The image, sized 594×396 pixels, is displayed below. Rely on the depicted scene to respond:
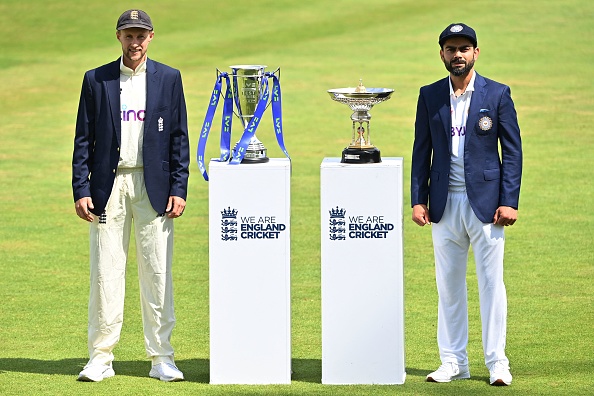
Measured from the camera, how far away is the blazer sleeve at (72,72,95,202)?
7641 millimetres

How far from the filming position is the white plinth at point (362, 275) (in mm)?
7457

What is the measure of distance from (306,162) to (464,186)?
925cm

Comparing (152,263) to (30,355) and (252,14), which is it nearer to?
(30,355)

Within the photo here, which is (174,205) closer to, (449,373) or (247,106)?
(247,106)

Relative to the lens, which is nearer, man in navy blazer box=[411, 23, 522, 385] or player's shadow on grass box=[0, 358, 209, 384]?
man in navy blazer box=[411, 23, 522, 385]

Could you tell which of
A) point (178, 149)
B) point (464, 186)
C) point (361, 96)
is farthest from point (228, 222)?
point (464, 186)

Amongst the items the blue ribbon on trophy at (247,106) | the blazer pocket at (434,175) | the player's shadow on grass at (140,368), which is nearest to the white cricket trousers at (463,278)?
the blazer pocket at (434,175)

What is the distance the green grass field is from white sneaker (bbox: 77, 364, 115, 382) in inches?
4.1

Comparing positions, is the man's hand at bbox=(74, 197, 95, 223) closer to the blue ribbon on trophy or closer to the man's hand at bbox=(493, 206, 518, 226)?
the blue ribbon on trophy

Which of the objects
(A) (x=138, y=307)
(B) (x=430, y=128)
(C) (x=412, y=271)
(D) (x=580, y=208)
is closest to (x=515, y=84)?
(D) (x=580, y=208)

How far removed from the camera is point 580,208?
13.5 metres

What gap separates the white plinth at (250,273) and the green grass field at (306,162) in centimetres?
22

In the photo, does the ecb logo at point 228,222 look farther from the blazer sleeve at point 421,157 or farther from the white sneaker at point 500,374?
the white sneaker at point 500,374

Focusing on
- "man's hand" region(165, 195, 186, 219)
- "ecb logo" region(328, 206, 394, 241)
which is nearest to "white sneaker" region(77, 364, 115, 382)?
"man's hand" region(165, 195, 186, 219)
